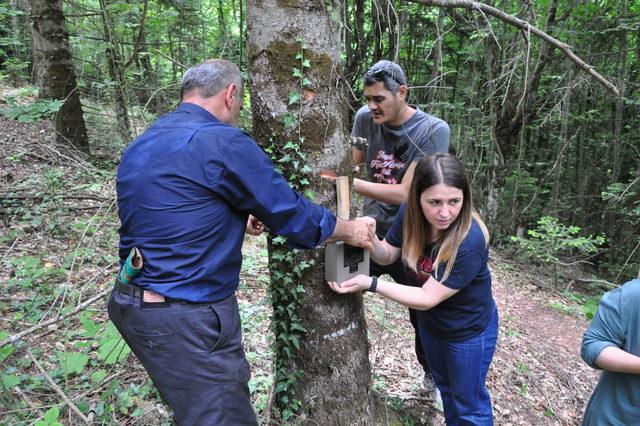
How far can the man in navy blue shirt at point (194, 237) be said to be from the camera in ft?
6.05

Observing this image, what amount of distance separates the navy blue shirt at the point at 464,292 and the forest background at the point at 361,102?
982 millimetres

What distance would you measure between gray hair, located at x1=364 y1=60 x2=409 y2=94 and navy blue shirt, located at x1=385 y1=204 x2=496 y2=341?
1.22 metres

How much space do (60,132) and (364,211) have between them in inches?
254

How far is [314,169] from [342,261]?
0.52 m

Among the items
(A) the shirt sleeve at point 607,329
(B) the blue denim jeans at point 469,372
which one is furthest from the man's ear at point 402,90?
(A) the shirt sleeve at point 607,329

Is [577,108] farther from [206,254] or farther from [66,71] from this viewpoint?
[206,254]

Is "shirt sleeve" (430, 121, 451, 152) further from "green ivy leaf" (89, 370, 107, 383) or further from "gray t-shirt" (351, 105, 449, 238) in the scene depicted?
"green ivy leaf" (89, 370, 107, 383)

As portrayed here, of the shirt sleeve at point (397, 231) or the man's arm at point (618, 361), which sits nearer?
the man's arm at point (618, 361)

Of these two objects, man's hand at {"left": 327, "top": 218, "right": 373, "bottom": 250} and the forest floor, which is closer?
man's hand at {"left": 327, "top": 218, "right": 373, "bottom": 250}

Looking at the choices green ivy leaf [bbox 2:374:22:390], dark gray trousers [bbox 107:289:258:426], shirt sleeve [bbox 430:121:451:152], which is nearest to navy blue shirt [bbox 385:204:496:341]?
shirt sleeve [bbox 430:121:451:152]

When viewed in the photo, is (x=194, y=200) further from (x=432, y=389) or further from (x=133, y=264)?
(x=432, y=389)

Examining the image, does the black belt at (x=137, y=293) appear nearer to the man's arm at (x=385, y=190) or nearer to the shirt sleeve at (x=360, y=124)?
the man's arm at (x=385, y=190)

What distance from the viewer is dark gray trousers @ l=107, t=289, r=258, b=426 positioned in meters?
1.91

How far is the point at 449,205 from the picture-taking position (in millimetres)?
2330
